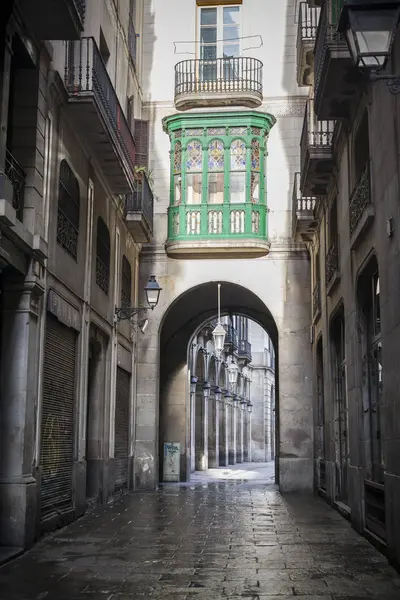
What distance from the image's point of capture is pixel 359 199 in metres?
11.9

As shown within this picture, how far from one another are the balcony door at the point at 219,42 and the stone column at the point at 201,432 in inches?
639

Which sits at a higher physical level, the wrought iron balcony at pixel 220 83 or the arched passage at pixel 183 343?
the wrought iron balcony at pixel 220 83

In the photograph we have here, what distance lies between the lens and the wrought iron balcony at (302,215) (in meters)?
18.6

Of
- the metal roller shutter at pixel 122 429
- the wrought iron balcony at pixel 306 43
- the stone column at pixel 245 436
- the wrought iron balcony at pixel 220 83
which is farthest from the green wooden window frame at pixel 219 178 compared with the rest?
the stone column at pixel 245 436

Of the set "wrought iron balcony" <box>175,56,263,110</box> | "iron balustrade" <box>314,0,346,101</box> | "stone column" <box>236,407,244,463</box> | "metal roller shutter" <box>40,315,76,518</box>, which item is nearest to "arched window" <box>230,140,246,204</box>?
"wrought iron balcony" <box>175,56,263,110</box>

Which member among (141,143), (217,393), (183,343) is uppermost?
(141,143)

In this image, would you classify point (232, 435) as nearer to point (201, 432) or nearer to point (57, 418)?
point (201, 432)

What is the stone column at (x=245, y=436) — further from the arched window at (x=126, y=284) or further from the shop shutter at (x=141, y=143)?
the shop shutter at (x=141, y=143)

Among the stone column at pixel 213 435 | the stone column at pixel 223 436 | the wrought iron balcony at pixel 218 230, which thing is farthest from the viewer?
the stone column at pixel 223 436

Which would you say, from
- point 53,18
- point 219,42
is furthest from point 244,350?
point 53,18

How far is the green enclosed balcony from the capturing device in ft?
67.6

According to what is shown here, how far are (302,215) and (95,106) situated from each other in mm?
7400

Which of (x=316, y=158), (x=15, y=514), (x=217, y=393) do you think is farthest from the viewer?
(x=217, y=393)

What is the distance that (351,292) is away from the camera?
12.8 metres
